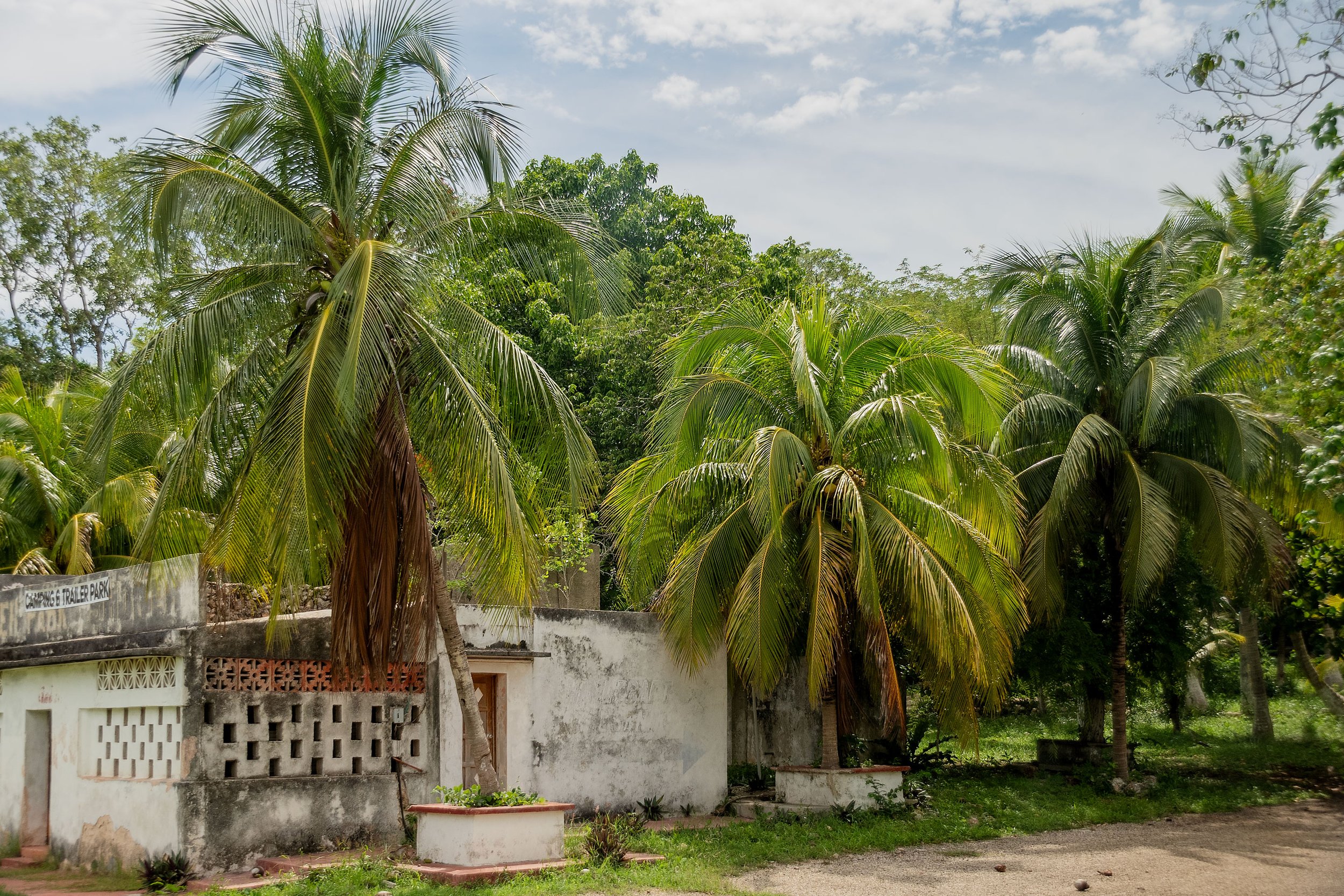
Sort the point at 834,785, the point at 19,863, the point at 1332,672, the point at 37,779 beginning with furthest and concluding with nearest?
the point at 1332,672 → the point at 834,785 → the point at 37,779 → the point at 19,863

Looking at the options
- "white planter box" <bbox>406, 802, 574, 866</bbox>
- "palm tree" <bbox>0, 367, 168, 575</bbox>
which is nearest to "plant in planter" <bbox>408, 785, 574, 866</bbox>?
"white planter box" <bbox>406, 802, 574, 866</bbox>

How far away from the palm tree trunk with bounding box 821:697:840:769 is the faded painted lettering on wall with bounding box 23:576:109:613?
816 cm

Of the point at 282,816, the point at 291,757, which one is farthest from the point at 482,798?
the point at 291,757

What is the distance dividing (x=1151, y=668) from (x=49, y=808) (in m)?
15.3

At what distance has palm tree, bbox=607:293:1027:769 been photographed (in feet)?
42.2

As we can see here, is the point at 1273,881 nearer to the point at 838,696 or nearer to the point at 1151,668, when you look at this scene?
the point at 838,696

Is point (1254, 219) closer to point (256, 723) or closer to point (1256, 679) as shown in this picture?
point (1256, 679)

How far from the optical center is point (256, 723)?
1109 centimetres

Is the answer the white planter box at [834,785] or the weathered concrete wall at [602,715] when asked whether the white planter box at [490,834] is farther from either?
the white planter box at [834,785]

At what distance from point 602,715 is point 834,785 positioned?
2.89 metres

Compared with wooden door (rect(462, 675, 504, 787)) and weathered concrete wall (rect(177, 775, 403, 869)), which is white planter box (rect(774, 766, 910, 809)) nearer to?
wooden door (rect(462, 675, 504, 787))

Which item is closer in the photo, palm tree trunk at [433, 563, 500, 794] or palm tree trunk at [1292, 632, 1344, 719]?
palm tree trunk at [433, 563, 500, 794]

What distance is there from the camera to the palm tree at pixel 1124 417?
1552cm

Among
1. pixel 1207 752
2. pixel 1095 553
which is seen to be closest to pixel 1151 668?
pixel 1095 553
